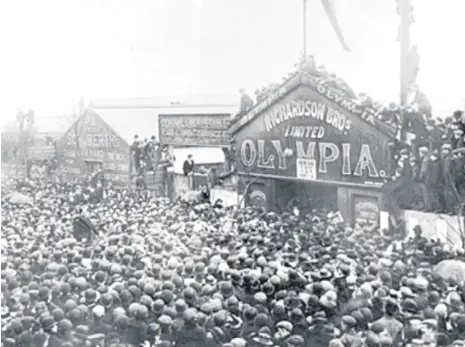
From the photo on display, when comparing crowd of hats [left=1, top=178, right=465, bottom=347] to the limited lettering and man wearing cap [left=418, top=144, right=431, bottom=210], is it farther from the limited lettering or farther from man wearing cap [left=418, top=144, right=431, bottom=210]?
the limited lettering

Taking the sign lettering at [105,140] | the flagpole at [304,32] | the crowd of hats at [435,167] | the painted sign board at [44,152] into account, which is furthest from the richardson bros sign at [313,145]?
the painted sign board at [44,152]

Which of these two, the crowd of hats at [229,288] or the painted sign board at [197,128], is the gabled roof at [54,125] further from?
the crowd of hats at [229,288]

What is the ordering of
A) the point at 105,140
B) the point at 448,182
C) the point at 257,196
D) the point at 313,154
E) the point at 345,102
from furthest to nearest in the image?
1. the point at 105,140
2. the point at 257,196
3. the point at 313,154
4. the point at 345,102
5. the point at 448,182

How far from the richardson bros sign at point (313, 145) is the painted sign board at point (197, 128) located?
61cm

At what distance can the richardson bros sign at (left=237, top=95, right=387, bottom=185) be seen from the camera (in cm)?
1396

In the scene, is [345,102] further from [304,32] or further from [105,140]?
[105,140]

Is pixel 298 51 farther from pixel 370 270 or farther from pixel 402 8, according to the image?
pixel 370 270

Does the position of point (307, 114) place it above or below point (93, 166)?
above

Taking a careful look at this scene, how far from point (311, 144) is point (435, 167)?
4.09 metres

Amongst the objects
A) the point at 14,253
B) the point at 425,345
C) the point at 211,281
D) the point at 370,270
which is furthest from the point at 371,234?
the point at 14,253

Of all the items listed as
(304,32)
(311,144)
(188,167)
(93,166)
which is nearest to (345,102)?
(311,144)

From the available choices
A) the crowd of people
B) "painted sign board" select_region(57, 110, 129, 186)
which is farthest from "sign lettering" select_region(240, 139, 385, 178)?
"painted sign board" select_region(57, 110, 129, 186)

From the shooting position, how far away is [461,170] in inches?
441

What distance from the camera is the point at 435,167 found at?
11.6 metres
